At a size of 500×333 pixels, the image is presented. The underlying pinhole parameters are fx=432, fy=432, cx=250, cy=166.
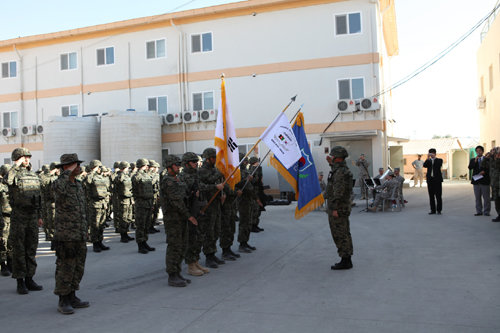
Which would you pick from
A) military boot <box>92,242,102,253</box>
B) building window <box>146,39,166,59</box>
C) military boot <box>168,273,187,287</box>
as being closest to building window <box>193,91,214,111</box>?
building window <box>146,39,166,59</box>

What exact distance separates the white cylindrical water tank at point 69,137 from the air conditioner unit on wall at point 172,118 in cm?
367

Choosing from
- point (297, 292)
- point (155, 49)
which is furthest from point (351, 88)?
point (297, 292)

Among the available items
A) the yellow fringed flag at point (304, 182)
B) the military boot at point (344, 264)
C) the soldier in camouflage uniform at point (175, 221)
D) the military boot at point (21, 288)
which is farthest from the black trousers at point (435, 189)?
the military boot at point (21, 288)

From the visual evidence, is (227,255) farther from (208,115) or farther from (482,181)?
(208,115)

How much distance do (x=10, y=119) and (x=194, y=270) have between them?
24000 millimetres

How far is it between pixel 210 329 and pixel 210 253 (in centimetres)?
306

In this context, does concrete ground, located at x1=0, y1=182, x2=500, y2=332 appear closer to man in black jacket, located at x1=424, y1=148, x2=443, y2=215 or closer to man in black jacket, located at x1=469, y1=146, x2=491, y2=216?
man in black jacket, located at x1=469, y1=146, x2=491, y2=216

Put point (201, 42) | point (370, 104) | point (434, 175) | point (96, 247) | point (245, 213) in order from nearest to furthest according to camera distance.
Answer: point (245, 213) < point (96, 247) < point (434, 175) < point (370, 104) < point (201, 42)

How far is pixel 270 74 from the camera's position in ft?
69.6

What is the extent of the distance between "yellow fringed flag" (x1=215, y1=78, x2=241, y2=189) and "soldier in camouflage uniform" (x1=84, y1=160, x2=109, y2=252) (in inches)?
137

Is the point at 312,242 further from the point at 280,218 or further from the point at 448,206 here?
the point at 448,206

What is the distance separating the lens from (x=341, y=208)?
275 inches

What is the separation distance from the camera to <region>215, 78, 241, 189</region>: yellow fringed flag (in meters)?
7.66

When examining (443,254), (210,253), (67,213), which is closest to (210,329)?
(67,213)
